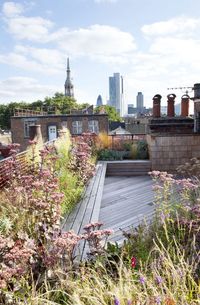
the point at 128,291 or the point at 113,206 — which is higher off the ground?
the point at 128,291

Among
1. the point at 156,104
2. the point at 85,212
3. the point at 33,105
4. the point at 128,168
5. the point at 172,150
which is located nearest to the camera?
the point at 85,212

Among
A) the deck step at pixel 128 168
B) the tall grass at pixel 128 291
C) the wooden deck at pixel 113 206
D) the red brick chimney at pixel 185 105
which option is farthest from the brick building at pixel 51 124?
the tall grass at pixel 128 291

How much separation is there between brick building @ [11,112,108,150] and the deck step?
22023 mm

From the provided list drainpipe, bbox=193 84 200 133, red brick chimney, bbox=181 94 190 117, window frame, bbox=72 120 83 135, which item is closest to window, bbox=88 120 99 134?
window frame, bbox=72 120 83 135

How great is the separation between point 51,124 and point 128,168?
24043 mm

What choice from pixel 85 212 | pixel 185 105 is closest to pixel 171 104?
pixel 185 105

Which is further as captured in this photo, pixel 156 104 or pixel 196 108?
pixel 156 104

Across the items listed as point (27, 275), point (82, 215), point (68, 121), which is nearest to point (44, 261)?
point (27, 275)

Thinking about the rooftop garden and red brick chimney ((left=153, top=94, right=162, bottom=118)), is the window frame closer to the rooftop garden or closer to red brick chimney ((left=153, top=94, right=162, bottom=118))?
red brick chimney ((left=153, top=94, right=162, bottom=118))

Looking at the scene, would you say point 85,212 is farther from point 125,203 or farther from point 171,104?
point 171,104

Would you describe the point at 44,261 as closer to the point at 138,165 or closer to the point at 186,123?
the point at 138,165

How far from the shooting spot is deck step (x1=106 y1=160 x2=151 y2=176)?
8.16m

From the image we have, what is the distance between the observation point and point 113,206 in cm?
522

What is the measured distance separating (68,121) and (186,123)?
73.4ft
